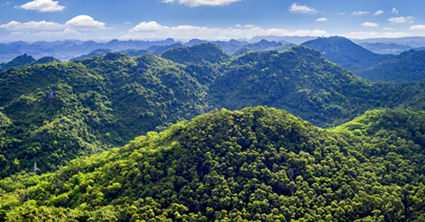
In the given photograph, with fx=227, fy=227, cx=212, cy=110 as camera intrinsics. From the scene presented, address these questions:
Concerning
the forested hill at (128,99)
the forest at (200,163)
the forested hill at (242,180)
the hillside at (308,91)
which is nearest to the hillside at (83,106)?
the forested hill at (128,99)

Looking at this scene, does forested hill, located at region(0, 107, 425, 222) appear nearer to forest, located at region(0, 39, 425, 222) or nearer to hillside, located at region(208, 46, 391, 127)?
forest, located at region(0, 39, 425, 222)

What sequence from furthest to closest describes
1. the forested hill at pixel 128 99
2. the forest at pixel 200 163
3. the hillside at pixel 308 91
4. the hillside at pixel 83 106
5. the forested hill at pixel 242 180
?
the hillside at pixel 308 91
the forested hill at pixel 128 99
the hillside at pixel 83 106
the forest at pixel 200 163
the forested hill at pixel 242 180

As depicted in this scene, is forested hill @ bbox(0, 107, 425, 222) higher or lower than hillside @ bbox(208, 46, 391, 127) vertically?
lower

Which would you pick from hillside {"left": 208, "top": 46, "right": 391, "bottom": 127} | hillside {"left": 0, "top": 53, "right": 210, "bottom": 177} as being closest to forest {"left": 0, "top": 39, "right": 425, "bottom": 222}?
hillside {"left": 0, "top": 53, "right": 210, "bottom": 177}

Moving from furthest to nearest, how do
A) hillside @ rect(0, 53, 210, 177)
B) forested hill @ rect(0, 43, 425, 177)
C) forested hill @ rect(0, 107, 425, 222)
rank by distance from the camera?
1. forested hill @ rect(0, 43, 425, 177)
2. hillside @ rect(0, 53, 210, 177)
3. forested hill @ rect(0, 107, 425, 222)

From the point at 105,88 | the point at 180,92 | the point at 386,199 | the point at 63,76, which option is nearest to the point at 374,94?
the point at 386,199

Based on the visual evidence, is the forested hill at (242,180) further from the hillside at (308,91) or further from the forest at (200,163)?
the hillside at (308,91)
